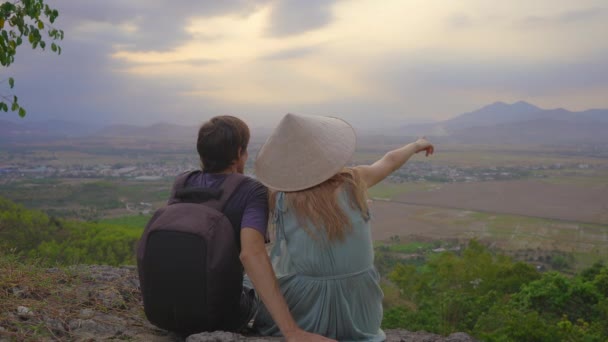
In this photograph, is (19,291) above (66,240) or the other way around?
above

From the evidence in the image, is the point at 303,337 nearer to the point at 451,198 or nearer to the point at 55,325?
the point at 55,325

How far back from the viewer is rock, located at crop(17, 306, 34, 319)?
8.77 feet

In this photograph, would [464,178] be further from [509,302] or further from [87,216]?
[509,302]

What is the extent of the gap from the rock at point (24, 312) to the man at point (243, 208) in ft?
2.74

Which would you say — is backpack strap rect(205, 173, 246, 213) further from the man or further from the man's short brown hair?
the man's short brown hair

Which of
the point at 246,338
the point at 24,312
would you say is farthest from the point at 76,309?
the point at 246,338

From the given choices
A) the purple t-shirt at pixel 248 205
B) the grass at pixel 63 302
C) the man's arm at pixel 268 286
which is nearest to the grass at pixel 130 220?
the grass at pixel 63 302

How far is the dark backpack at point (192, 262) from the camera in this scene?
2.33m

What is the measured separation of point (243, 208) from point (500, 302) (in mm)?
9523

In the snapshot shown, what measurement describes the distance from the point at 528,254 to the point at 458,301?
14793 millimetres

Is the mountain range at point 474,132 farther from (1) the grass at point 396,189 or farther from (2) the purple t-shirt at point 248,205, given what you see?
(2) the purple t-shirt at point 248,205

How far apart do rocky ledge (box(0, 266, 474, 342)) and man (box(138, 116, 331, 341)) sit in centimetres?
27

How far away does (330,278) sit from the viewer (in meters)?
2.47

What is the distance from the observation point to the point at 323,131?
2529 millimetres
